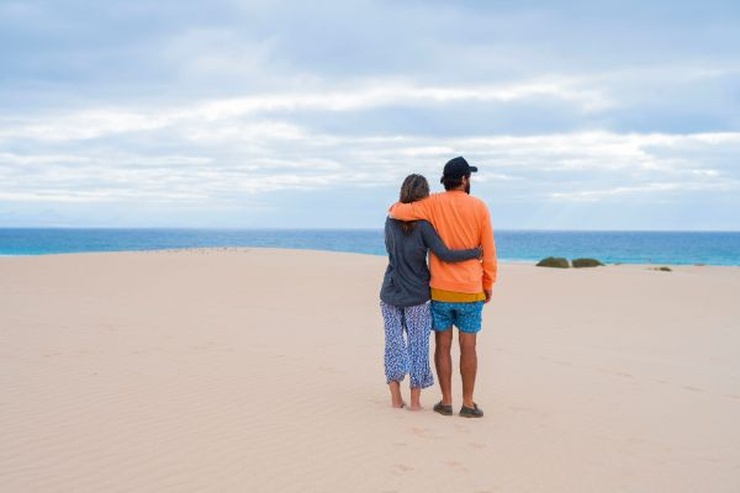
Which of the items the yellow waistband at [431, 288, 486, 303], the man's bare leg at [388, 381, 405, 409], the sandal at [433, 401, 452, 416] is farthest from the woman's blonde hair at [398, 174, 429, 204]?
the sandal at [433, 401, 452, 416]

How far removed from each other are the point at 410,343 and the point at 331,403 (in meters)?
1.05

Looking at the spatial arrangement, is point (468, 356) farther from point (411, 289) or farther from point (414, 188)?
point (414, 188)

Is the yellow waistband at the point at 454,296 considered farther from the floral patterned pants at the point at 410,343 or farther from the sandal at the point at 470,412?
the sandal at the point at 470,412

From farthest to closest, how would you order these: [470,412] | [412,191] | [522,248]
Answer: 1. [522,248]
2. [470,412]
3. [412,191]

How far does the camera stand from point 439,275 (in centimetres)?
636

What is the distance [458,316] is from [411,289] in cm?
48

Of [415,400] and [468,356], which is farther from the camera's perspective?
[415,400]

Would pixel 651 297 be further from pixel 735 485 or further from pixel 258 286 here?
pixel 735 485

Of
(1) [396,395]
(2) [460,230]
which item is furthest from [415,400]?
(2) [460,230]

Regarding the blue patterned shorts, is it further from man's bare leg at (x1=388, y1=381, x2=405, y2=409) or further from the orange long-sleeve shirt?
man's bare leg at (x1=388, y1=381, x2=405, y2=409)

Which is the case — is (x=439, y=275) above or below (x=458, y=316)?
above

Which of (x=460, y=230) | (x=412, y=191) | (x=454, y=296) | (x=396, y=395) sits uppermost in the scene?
(x=412, y=191)

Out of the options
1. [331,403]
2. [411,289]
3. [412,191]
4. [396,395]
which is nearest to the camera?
[412,191]

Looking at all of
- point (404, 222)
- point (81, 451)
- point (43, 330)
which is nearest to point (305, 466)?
point (81, 451)
